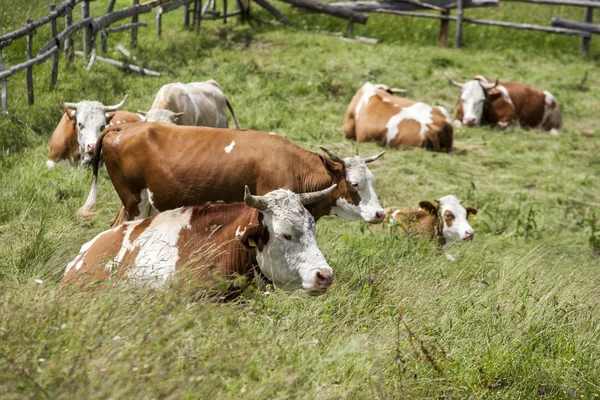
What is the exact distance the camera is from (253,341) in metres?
4.28

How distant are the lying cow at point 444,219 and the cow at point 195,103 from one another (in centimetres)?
280

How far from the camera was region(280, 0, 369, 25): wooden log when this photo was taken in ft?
60.5

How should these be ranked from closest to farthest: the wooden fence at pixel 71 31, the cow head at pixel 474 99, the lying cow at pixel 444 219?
the lying cow at pixel 444 219, the wooden fence at pixel 71 31, the cow head at pixel 474 99

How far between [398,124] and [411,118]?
22 centimetres

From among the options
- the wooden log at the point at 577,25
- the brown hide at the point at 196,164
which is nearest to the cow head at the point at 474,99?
the wooden log at the point at 577,25

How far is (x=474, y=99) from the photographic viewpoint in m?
14.2

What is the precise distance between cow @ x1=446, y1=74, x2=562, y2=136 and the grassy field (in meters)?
0.45

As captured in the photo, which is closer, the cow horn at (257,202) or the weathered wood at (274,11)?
the cow horn at (257,202)

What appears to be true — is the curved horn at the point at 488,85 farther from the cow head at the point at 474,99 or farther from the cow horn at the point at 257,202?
the cow horn at the point at 257,202

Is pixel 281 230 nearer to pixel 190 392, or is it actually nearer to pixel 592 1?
pixel 190 392

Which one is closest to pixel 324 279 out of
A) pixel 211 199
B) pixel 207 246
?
pixel 207 246

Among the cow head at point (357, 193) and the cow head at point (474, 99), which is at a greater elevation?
the cow head at point (357, 193)

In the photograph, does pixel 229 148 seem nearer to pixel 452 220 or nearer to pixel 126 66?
pixel 452 220

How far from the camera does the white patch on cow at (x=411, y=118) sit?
12234 mm
